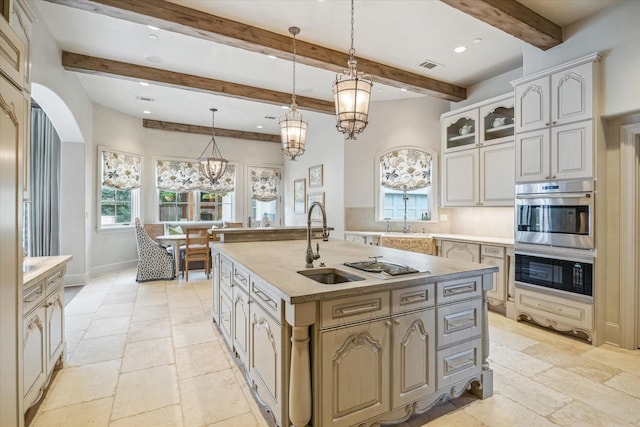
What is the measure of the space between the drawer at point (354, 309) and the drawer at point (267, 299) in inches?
9.3

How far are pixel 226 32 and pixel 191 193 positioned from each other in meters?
5.18

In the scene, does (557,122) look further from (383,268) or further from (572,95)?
(383,268)

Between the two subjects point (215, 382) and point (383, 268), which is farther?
point (215, 382)

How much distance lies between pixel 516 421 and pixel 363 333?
3.82ft

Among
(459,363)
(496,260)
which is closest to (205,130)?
(496,260)

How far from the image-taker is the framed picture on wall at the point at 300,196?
7457mm

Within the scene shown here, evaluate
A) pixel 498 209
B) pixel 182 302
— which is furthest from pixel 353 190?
→ pixel 182 302

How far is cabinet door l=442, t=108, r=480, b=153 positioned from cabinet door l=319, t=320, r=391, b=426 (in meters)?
3.67

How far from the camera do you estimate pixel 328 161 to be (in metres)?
6.36

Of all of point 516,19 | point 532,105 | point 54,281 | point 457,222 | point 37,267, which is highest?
point 516,19

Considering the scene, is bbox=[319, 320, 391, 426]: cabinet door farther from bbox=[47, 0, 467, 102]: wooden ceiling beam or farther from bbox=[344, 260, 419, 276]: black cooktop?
bbox=[47, 0, 467, 102]: wooden ceiling beam

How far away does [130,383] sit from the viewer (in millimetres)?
2336

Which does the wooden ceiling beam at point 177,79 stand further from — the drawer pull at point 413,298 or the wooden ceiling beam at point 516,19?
Answer: the drawer pull at point 413,298

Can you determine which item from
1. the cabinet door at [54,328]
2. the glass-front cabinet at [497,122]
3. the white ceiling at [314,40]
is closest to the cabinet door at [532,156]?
the glass-front cabinet at [497,122]
